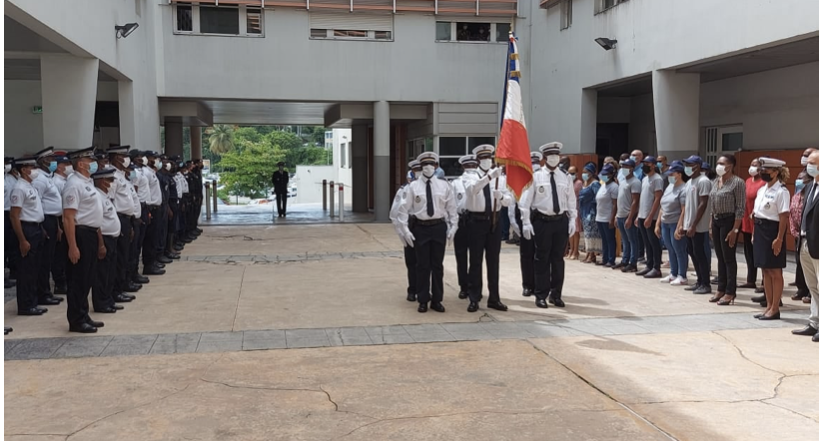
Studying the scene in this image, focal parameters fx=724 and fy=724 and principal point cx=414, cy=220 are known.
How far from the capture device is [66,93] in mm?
12852

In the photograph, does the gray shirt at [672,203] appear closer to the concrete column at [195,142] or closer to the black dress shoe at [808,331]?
the black dress shoe at [808,331]

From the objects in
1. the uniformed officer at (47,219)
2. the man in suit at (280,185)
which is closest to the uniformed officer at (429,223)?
the uniformed officer at (47,219)

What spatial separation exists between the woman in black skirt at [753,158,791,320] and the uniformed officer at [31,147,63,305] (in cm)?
805

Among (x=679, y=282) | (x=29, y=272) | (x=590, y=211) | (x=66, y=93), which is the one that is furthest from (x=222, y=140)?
(x=679, y=282)

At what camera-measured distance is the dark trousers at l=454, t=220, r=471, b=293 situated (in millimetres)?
8336

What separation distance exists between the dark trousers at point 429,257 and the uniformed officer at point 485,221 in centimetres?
36

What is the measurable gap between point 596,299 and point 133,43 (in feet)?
40.0

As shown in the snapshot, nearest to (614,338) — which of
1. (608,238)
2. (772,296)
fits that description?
(772,296)

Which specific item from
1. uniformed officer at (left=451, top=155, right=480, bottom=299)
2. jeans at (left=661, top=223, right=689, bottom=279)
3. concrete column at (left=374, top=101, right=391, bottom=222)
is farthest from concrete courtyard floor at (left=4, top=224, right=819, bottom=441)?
concrete column at (left=374, top=101, right=391, bottom=222)

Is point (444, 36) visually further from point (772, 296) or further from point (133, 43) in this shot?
point (772, 296)

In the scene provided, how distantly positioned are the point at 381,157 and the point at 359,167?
17.1 ft

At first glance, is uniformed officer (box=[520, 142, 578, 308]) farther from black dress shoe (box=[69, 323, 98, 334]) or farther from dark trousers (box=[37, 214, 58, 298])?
dark trousers (box=[37, 214, 58, 298])

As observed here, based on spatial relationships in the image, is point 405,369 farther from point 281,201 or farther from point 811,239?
point 281,201

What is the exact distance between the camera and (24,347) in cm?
656
